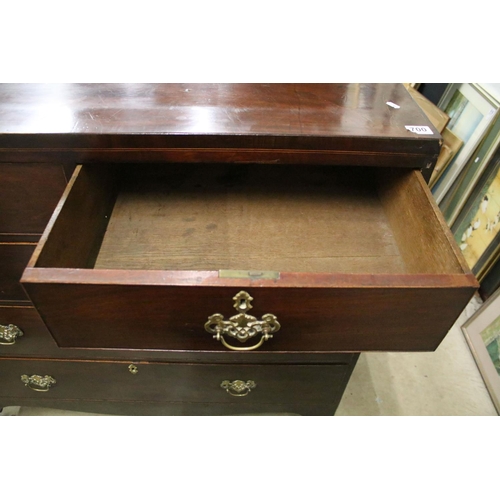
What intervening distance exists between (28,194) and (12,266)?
0.66ft

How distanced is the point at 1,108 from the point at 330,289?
62 centimetres

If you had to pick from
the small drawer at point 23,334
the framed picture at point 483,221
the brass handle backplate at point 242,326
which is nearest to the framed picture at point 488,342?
the framed picture at point 483,221

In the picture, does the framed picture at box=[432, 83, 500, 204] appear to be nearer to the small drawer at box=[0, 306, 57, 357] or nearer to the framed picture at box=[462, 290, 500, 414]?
the framed picture at box=[462, 290, 500, 414]

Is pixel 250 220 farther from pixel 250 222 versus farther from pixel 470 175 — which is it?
pixel 470 175

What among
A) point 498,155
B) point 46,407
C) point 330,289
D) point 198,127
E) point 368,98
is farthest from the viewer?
point 498,155

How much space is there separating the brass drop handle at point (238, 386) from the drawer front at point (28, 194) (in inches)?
18.6

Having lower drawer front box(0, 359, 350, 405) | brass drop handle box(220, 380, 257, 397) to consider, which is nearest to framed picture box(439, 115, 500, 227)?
lower drawer front box(0, 359, 350, 405)

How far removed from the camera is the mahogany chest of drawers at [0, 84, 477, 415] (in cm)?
48

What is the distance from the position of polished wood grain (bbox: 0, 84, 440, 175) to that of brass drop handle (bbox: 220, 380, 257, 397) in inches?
17.4

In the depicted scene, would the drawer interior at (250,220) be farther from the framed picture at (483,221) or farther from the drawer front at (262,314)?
the framed picture at (483,221)

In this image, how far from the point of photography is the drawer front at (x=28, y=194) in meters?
0.65

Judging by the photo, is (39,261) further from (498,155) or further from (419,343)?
(498,155)

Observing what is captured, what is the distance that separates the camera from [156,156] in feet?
2.09

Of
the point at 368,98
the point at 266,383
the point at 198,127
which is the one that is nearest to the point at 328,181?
the point at 368,98
